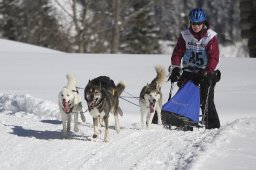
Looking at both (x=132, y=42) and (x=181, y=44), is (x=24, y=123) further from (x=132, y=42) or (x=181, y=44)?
(x=132, y=42)

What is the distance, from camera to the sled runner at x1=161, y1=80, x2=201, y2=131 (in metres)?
7.37

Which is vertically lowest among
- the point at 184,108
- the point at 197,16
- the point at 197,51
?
the point at 184,108

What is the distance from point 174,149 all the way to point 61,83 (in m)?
6.97

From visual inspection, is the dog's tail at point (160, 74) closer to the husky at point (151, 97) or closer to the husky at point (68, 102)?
the husky at point (151, 97)

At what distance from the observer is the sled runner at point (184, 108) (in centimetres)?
737

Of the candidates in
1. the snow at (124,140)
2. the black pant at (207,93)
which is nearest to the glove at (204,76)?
the black pant at (207,93)

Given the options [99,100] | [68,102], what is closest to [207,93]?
[99,100]

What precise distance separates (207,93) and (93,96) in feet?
5.36

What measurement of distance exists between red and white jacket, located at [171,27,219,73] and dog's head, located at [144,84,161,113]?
1.74 ft

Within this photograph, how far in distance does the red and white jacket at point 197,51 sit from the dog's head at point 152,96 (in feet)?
1.74

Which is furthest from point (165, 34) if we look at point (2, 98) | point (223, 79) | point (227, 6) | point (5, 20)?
point (2, 98)

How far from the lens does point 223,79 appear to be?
543 inches

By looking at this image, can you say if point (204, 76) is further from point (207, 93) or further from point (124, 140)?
point (124, 140)

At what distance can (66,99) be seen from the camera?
720 centimetres
